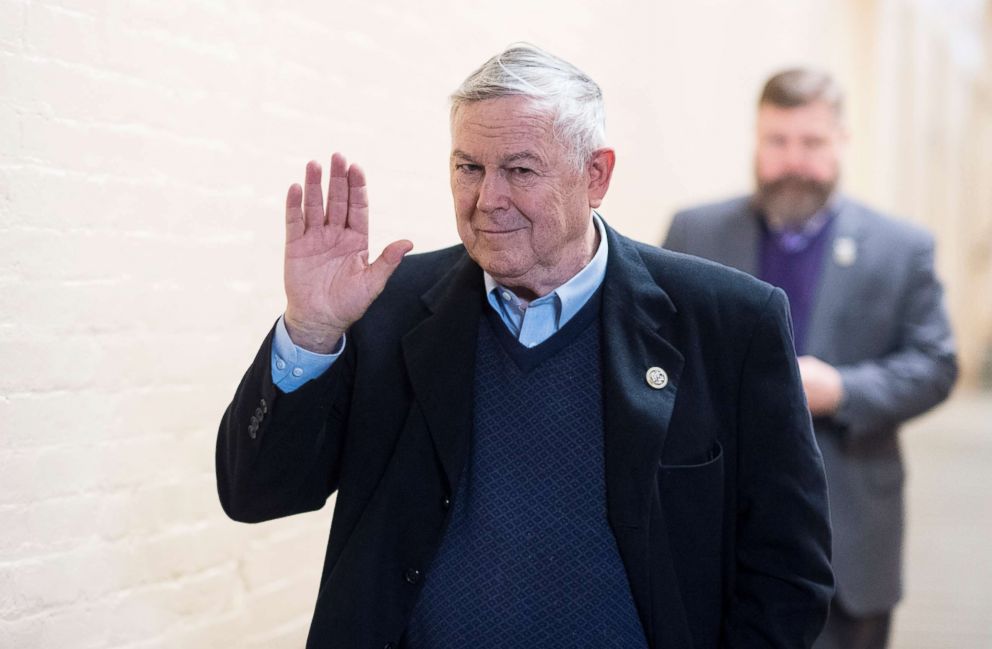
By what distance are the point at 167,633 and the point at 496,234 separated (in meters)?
1.22

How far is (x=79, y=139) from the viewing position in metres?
2.34

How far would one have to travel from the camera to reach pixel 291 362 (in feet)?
6.12

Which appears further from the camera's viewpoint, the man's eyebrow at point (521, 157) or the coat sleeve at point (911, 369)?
the coat sleeve at point (911, 369)

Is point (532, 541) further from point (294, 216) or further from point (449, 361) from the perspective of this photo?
point (294, 216)

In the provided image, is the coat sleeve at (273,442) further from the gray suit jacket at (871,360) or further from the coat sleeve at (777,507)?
the gray suit jacket at (871,360)

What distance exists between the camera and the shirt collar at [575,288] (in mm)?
2018

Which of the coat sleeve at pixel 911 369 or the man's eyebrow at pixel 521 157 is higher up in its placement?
the man's eyebrow at pixel 521 157

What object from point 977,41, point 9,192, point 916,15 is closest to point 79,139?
point 9,192

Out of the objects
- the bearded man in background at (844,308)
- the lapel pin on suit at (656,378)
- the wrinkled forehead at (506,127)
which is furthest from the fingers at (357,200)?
the bearded man in background at (844,308)

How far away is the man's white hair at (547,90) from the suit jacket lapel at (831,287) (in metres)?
1.41

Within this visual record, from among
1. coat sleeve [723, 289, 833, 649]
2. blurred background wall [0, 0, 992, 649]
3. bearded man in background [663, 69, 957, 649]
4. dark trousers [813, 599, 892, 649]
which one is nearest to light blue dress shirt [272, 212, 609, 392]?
coat sleeve [723, 289, 833, 649]

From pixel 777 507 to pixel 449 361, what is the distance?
55cm

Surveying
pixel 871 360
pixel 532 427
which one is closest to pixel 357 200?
pixel 532 427

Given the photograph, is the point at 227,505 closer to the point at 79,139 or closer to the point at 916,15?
the point at 79,139
